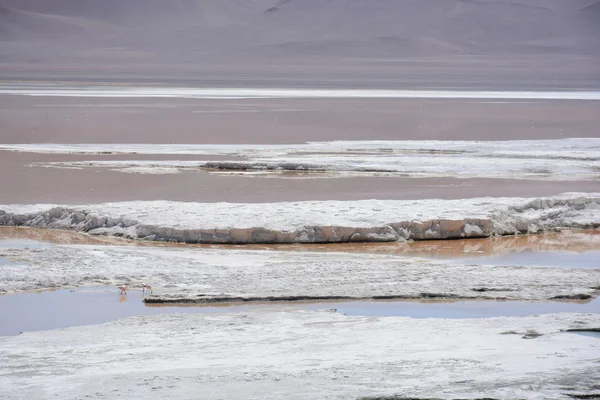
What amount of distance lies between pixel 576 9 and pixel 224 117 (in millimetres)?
85832

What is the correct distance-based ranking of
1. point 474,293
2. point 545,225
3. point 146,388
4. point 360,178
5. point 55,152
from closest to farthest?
point 146,388, point 474,293, point 545,225, point 360,178, point 55,152

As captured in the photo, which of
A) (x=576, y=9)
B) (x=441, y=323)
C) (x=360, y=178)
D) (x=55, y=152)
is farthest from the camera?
(x=576, y=9)

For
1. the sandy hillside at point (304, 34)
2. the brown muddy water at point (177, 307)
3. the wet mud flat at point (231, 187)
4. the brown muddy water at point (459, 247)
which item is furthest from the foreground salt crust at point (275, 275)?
the sandy hillside at point (304, 34)

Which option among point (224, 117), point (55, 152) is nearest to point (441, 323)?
point (55, 152)

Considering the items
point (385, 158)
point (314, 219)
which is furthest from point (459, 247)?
point (385, 158)

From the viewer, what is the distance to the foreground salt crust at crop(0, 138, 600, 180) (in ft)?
45.2

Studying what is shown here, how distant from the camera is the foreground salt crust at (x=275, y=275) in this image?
6.99 m

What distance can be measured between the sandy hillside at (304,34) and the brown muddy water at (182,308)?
5878 centimetres

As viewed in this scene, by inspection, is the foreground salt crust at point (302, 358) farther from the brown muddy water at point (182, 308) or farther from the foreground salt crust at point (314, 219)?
the foreground salt crust at point (314, 219)

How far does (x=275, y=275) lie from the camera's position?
24.4 feet

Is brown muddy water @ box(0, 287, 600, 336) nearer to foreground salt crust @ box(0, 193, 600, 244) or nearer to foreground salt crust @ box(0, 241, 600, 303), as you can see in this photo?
foreground salt crust @ box(0, 241, 600, 303)

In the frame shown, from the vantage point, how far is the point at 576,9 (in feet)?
343

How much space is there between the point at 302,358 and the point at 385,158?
32.5 ft

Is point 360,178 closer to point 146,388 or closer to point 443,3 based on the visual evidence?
point 146,388
